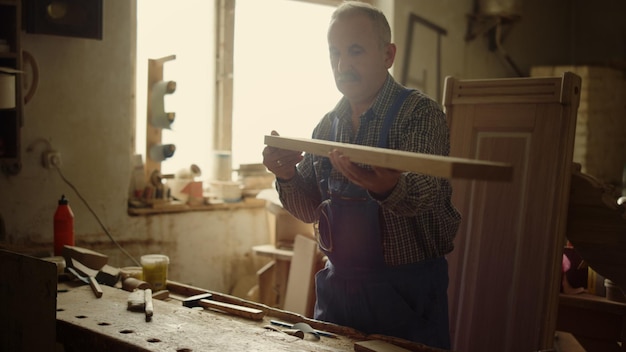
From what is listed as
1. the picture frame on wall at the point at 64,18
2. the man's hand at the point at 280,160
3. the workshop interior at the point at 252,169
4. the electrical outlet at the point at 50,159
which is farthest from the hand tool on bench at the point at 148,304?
the picture frame on wall at the point at 64,18

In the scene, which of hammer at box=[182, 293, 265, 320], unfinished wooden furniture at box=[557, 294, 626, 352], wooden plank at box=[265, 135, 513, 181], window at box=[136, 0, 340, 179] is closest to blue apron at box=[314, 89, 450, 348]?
hammer at box=[182, 293, 265, 320]

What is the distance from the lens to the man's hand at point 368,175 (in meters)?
1.73

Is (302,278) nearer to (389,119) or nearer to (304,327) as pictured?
(304,327)

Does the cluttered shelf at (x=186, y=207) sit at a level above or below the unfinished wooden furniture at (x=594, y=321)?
above

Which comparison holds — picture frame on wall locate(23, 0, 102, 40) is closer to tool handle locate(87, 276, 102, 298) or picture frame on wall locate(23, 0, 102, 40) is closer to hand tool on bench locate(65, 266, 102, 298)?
hand tool on bench locate(65, 266, 102, 298)

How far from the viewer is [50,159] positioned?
3.45m

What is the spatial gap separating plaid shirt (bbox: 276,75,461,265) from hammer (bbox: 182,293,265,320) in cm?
40

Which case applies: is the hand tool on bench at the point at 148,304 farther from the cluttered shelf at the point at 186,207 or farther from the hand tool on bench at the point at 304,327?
the cluttered shelf at the point at 186,207

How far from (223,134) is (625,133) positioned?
11.4ft

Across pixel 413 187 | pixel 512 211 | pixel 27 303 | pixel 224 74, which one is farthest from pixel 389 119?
pixel 224 74

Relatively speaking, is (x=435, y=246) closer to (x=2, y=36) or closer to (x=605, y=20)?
(x=2, y=36)

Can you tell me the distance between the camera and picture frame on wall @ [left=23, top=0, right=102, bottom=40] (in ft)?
10.6

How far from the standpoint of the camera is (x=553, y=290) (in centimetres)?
246

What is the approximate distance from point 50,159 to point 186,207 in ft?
2.72
